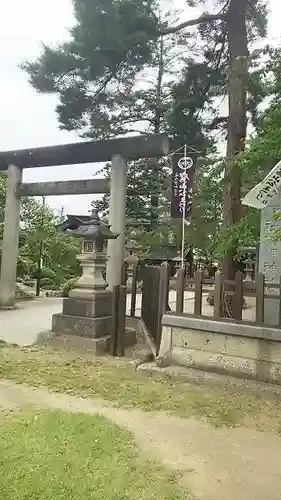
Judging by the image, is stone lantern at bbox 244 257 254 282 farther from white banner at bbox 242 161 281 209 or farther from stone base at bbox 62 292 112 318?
white banner at bbox 242 161 281 209

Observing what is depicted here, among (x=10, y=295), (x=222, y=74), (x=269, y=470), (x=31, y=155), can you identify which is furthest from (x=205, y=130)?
(x=269, y=470)

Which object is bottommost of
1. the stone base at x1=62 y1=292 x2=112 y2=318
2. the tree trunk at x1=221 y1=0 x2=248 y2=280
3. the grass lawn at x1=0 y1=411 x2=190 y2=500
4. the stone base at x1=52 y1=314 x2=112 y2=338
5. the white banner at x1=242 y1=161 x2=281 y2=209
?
the grass lawn at x1=0 y1=411 x2=190 y2=500

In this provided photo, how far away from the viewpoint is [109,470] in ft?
9.37

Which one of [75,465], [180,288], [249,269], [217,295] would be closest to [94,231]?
[180,288]

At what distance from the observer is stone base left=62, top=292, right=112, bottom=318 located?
273 inches

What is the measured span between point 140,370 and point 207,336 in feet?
3.57

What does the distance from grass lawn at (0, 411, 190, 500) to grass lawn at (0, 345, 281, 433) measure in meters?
0.95

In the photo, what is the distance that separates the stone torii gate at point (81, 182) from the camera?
9.48 m

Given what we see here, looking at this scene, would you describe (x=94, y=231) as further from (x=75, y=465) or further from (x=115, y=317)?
(x=75, y=465)

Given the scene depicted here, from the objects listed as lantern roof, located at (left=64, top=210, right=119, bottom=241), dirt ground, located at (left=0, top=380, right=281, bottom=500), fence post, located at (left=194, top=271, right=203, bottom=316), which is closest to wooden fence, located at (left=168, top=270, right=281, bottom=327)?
fence post, located at (left=194, top=271, right=203, bottom=316)

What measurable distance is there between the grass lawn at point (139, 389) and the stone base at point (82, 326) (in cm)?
66

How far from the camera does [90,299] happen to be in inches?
275

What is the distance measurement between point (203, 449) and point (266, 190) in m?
3.19

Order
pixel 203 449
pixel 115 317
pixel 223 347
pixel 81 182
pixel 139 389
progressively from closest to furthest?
pixel 203 449 → pixel 139 389 → pixel 223 347 → pixel 115 317 → pixel 81 182
